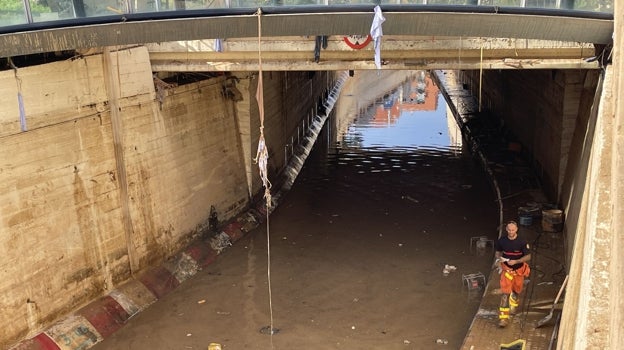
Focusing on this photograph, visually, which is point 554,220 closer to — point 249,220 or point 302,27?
point 302,27

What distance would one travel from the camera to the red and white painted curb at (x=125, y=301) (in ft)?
36.2

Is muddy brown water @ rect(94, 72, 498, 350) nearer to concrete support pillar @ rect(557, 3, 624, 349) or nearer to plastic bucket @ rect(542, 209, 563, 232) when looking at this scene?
plastic bucket @ rect(542, 209, 563, 232)

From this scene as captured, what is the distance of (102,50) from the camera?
12008 mm

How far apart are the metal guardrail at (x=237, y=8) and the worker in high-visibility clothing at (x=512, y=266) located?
3.40m

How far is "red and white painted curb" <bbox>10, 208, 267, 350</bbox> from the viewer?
11.0 metres

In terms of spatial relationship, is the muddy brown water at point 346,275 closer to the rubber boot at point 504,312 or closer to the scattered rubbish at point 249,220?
the scattered rubbish at point 249,220

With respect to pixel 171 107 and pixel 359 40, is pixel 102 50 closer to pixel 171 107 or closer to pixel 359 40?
pixel 171 107

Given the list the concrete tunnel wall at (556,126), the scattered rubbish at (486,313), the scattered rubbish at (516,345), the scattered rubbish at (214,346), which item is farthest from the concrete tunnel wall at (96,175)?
the concrete tunnel wall at (556,126)

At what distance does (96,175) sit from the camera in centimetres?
1197

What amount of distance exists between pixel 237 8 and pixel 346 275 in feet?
22.5

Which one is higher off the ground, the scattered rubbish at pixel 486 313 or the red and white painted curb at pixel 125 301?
the scattered rubbish at pixel 486 313

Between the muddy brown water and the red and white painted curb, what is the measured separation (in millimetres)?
214

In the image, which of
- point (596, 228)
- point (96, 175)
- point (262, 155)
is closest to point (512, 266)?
point (596, 228)

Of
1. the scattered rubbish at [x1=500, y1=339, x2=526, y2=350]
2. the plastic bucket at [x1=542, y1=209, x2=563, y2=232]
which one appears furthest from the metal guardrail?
the plastic bucket at [x1=542, y1=209, x2=563, y2=232]
